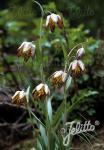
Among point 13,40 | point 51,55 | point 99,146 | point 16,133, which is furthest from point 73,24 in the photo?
point 99,146

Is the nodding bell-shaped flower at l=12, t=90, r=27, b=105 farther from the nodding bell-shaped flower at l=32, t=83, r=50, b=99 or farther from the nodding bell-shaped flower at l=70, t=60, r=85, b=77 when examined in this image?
the nodding bell-shaped flower at l=70, t=60, r=85, b=77

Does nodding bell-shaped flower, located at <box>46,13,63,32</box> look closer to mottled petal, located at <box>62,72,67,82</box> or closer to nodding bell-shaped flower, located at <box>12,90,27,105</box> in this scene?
mottled petal, located at <box>62,72,67,82</box>

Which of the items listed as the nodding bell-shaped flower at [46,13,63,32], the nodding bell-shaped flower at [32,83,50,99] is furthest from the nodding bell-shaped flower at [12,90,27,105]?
the nodding bell-shaped flower at [46,13,63,32]

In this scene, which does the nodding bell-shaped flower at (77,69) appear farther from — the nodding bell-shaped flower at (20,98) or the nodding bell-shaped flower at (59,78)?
the nodding bell-shaped flower at (20,98)

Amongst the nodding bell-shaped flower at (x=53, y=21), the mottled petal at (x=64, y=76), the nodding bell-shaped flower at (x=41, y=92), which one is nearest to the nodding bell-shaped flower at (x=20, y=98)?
the nodding bell-shaped flower at (x=41, y=92)

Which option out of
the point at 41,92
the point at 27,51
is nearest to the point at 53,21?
the point at 27,51

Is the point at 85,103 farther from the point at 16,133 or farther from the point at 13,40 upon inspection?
the point at 13,40

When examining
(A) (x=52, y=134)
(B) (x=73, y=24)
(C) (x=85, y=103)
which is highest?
(A) (x=52, y=134)

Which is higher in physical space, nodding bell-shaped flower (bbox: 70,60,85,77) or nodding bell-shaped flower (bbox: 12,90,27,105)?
nodding bell-shaped flower (bbox: 70,60,85,77)

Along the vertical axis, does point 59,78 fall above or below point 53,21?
below

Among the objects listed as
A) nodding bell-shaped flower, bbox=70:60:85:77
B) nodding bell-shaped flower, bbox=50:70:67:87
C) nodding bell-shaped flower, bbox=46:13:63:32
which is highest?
nodding bell-shaped flower, bbox=46:13:63:32

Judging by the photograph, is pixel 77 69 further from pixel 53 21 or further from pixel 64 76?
pixel 53 21
